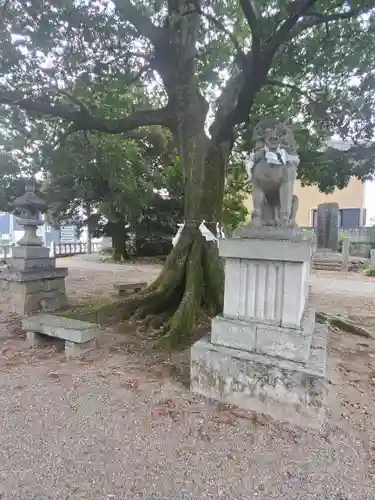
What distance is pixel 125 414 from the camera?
84.0 inches

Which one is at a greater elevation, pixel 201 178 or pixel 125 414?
pixel 201 178

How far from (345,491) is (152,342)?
2209 millimetres

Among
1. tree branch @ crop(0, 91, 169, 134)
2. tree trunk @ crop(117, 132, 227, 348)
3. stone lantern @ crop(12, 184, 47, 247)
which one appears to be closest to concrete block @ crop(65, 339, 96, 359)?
tree trunk @ crop(117, 132, 227, 348)

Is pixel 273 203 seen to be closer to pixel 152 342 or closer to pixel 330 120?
pixel 152 342

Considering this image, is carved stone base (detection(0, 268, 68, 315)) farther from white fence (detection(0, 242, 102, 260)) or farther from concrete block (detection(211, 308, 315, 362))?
white fence (detection(0, 242, 102, 260))

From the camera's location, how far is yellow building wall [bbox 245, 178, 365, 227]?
16906 mm

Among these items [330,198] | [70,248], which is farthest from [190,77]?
[330,198]

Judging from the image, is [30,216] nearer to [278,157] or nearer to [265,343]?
[278,157]

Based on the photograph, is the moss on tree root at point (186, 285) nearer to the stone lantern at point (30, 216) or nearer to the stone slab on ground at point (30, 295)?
the stone slab on ground at point (30, 295)

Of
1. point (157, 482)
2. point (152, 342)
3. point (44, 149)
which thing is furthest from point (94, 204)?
point (157, 482)

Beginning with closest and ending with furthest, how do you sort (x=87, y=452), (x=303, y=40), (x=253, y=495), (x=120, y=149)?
(x=253, y=495) < (x=87, y=452) < (x=303, y=40) < (x=120, y=149)

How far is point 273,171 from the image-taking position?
2.30 meters

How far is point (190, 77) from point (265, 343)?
3624 mm

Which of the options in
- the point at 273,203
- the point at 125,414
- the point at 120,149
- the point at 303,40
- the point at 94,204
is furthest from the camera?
the point at 94,204
